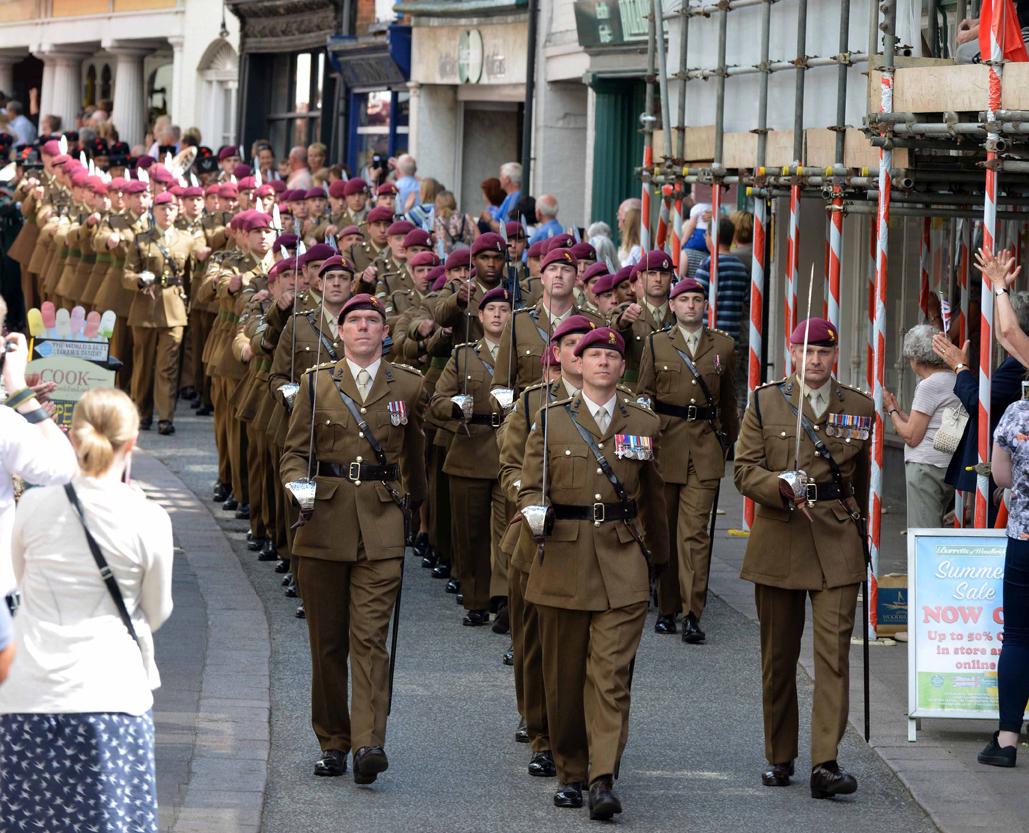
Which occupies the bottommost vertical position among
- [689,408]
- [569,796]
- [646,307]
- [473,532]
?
[569,796]

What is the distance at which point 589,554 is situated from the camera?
8.43 meters

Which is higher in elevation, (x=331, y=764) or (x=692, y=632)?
(x=692, y=632)

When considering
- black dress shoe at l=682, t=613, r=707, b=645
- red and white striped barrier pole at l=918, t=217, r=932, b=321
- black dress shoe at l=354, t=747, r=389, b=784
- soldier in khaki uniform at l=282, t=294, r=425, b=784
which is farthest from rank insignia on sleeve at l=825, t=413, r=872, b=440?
red and white striped barrier pole at l=918, t=217, r=932, b=321

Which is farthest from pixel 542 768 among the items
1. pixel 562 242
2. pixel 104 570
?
pixel 562 242

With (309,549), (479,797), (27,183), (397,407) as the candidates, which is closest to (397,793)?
(479,797)

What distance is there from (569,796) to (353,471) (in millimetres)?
1669

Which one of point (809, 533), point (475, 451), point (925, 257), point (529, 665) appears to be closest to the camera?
point (809, 533)

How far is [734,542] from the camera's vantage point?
1510cm

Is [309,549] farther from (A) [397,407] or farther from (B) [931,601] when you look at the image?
(B) [931,601]

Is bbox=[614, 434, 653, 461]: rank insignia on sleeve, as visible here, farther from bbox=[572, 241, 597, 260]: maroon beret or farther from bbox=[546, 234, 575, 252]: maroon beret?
bbox=[572, 241, 597, 260]: maroon beret

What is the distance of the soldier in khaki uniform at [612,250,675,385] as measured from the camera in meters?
12.6

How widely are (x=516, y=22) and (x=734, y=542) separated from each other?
13079 millimetres

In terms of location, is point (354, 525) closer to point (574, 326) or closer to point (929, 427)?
point (574, 326)

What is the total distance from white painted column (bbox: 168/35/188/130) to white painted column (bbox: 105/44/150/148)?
9.90ft
